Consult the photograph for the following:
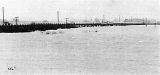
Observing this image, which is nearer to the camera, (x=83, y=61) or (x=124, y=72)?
(x=124, y=72)

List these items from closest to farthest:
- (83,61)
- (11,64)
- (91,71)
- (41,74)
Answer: (41,74) < (91,71) < (11,64) < (83,61)

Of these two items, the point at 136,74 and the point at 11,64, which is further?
the point at 11,64

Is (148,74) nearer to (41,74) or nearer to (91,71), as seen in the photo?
(91,71)

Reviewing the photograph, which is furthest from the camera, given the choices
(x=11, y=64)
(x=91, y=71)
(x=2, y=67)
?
(x=11, y=64)

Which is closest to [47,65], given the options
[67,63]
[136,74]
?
[67,63]

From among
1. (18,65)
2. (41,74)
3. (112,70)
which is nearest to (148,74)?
(112,70)

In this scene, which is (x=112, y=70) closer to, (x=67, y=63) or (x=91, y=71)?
(x=91, y=71)

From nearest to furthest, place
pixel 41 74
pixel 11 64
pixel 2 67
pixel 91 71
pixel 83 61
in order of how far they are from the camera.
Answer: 1. pixel 41 74
2. pixel 91 71
3. pixel 2 67
4. pixel 11 64
5. pixel 83 61

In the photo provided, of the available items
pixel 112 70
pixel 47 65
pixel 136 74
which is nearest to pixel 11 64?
pixel 47 65

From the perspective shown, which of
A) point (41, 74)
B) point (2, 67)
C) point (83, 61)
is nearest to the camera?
point (41, 74)
